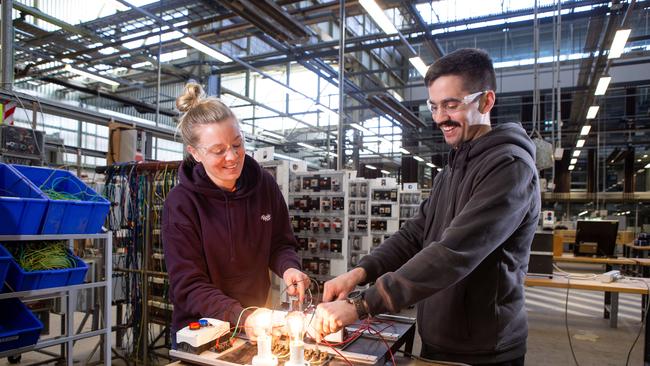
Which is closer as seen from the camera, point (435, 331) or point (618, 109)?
point (435, 331)

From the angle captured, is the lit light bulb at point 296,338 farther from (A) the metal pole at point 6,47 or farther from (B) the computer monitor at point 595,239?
(B) the computer monitor at point 595,239

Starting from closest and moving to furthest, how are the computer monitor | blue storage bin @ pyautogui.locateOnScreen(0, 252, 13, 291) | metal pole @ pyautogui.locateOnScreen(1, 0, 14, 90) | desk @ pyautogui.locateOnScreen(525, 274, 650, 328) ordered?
blue storage bin @ pyautogui.locateOnScreen(0, 252, 13, 291) < desk @ pyautogui.locateOnScreen(525, 274, 650, 328) < metal pole @ pyautogui.locateOnScreen(1, 0, 14, 90) < the computer monitor

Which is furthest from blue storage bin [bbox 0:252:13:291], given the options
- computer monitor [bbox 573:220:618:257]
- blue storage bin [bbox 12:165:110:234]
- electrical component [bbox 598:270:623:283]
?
computer monitor [bbox 573:220:618:257]

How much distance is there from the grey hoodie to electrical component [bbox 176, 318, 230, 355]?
0.49m

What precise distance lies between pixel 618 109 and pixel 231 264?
50.0 ft

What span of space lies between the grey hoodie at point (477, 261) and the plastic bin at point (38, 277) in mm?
2633

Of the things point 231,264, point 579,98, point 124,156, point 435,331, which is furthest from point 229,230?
point 579,98

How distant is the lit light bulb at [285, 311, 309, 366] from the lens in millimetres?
1130

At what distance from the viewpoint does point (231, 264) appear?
5.22 ft

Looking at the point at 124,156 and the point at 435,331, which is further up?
the point at 124,156

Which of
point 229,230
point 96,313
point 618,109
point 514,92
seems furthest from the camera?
point 618,109

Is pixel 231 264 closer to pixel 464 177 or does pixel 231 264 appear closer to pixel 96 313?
pixel 464 177

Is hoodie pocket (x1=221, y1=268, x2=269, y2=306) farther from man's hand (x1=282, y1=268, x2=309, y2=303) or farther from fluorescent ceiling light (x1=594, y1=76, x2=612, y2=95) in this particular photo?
fluorescent ceiling light (x1=594, y1=76, x2=612, y2=95)

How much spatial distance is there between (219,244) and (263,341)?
50cm
